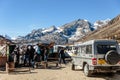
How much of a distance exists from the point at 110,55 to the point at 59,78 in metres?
3.60

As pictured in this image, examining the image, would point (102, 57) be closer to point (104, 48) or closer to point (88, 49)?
point (104, 48)

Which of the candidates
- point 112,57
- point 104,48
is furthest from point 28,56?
point 112,57

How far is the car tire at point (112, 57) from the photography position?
736 inches

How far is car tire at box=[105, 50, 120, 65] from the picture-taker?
1871cm

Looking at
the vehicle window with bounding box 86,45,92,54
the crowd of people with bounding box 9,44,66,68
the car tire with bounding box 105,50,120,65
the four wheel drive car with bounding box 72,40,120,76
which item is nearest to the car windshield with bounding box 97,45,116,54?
the four wheel drive car with bounding box 72,40,120,76

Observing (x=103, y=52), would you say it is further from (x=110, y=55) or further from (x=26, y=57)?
(x=26, y=57)

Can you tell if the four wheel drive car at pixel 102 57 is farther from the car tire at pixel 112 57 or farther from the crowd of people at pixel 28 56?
the crowd of people at pixel 28 56

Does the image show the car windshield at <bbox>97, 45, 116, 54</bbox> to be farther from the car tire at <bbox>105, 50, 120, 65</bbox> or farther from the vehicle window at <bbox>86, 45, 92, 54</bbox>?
the vehicle window at <bbox>86, 45, 92, 54</bbox>

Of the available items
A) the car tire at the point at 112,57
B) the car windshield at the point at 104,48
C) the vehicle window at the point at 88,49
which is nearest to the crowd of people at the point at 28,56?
the vehicle window at the point at 88,49

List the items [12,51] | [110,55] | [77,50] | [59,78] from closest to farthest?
[110,55], [59,78], [77,50], [12,51]

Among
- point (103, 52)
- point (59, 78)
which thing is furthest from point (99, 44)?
point (59, 78)

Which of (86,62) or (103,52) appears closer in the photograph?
(103,52)

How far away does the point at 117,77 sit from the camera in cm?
2014

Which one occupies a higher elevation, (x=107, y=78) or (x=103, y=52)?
(x=103, y=52)
